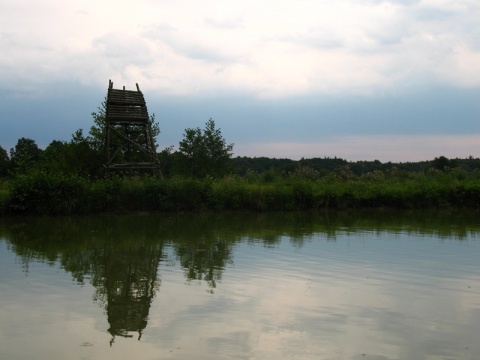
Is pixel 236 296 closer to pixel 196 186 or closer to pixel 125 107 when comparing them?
pixel 196 186

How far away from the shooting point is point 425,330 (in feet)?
23.6

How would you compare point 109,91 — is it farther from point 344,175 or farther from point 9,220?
point 344,175

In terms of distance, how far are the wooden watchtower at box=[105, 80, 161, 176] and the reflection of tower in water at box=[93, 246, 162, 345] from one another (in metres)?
13.7

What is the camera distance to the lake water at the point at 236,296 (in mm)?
6523

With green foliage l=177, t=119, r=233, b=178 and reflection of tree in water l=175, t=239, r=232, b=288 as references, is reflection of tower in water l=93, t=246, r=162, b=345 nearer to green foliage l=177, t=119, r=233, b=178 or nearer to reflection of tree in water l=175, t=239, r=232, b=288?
reflection of tree in water l=175, t=239, r=232, b=288

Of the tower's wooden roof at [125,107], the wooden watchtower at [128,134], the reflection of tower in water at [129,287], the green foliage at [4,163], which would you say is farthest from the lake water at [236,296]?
the green foliage at [4,163]

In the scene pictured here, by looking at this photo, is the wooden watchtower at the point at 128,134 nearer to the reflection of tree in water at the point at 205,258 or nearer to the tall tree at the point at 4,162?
the reflection of tree in water at the point at 205,258

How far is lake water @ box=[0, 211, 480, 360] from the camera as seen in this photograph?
652cm

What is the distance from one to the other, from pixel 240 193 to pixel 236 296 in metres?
16.7

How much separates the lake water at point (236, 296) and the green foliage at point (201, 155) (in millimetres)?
16000

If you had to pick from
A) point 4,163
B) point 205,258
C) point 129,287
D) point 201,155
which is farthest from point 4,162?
point 129,287

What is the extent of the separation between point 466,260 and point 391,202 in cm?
1681

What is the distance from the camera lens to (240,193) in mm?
25531

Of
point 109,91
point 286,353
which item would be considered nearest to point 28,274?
point 286,353
